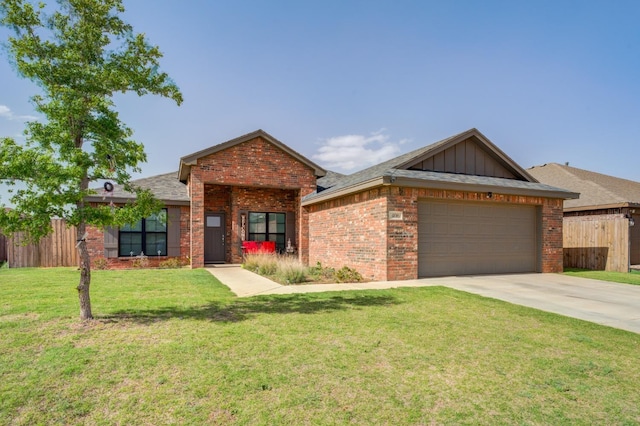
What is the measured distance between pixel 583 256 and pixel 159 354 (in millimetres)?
17076

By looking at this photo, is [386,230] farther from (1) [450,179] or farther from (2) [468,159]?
(2) [468,159]

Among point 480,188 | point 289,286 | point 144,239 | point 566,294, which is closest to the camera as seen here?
point 566,294

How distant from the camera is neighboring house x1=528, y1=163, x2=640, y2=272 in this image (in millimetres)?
13875

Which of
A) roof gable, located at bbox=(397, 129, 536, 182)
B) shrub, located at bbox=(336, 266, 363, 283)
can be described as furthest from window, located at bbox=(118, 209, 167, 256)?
roof gable, located at bbox=(397, 129, 536, 182)

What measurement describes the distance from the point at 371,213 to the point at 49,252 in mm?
13596

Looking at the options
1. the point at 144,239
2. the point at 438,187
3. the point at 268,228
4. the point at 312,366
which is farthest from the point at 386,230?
the point at 144,239

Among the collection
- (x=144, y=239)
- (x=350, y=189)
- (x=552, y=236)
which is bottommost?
(x=144, y=239)

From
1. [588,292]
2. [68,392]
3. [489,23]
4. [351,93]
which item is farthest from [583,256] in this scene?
[68,392]

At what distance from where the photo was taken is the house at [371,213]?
10461 millimetres

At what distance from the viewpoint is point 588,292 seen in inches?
339

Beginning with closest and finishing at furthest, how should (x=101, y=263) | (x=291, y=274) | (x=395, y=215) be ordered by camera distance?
(x=395, y=215), (x=291, y=274), (x=101, y=263)

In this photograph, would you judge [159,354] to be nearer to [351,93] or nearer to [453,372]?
[453,372]

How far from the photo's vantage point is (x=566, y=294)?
8.32 m

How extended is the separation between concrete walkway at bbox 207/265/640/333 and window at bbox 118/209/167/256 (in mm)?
5187
